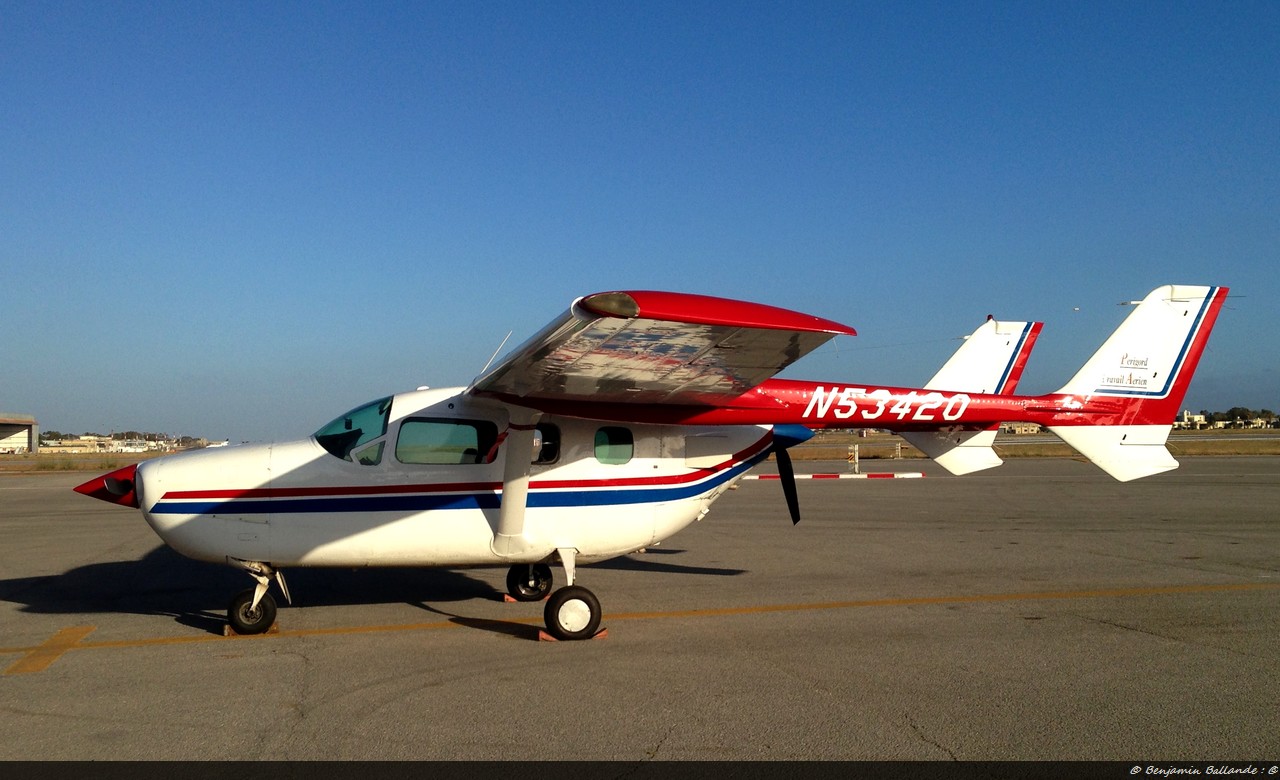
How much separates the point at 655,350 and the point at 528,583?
12.9ft

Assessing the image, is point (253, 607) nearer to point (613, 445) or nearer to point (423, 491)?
point (423, 491)

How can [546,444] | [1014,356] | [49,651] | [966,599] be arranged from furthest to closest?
[1014,356] < [966,599] < [546,444] < [49,651]

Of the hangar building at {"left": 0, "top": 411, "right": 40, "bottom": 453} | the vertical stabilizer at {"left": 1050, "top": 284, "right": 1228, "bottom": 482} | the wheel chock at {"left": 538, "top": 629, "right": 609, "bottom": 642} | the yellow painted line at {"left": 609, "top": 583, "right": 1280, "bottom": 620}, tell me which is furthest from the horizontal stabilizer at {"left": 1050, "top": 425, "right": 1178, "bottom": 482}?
the hangar building at {"left": 0, "top": 411, "right": 40, "bottom": 453}

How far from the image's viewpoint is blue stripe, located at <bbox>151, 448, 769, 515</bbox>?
7.12 meters

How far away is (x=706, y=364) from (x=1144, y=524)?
36.7 feet

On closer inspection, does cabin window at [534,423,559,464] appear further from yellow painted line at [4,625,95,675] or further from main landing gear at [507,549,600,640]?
yellow painted line at [4,625,95,675]

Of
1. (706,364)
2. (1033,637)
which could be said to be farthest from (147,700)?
(1033,637)

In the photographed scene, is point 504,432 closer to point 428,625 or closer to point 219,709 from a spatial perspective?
point 428,625

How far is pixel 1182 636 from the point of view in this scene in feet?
22.4

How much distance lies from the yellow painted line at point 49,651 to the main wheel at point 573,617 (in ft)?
12.1

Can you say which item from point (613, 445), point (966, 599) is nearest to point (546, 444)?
point (613, 445)

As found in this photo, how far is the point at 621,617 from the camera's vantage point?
7742 mm

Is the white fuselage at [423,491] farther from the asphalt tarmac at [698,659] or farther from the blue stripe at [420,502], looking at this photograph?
the asphalt tarmac at [698,659]

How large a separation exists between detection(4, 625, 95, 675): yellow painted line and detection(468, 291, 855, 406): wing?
3.76 meters
